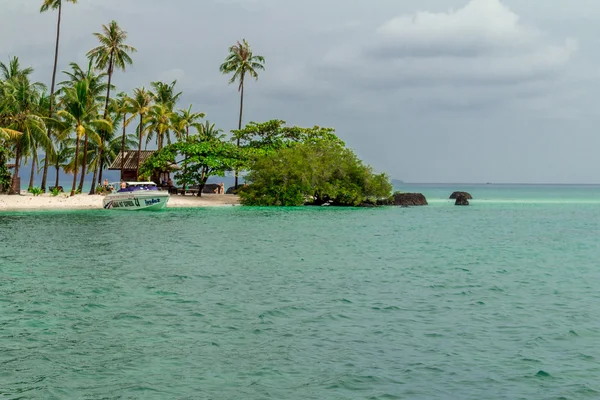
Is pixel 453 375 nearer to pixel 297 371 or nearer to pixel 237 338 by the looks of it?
pixel 297 371

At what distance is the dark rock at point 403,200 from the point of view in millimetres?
67562

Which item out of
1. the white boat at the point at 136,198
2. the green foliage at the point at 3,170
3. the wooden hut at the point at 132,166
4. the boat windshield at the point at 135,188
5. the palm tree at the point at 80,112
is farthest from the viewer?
the wooden hut at the point at 132,166

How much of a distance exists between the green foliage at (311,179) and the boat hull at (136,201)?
12.0m

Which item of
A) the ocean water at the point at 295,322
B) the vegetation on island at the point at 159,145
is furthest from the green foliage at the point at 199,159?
the ocean water at the point at 295,322

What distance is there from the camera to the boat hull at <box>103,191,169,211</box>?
163 feet

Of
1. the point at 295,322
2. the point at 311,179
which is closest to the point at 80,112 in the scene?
the point at 311,179

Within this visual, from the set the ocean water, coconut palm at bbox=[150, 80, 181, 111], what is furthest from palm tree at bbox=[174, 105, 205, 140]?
the ocean water

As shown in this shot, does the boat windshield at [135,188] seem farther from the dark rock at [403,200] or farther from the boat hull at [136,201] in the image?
the dark rock at [403,200]

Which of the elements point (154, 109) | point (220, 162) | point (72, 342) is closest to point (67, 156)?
point (154, 109)

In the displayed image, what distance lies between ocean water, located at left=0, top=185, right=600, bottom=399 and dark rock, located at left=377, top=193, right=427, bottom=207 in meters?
41.2

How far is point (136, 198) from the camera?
49812mm

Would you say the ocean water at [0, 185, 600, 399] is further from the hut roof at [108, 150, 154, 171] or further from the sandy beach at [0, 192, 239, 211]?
the hut roof at [108, 150, 154, 171]

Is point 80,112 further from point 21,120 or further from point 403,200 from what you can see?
point 403,200

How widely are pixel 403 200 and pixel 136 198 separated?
29827mm
